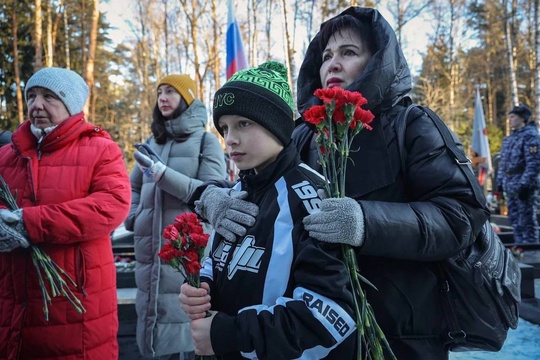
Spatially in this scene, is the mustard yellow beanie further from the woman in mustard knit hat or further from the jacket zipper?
the jacket zipper

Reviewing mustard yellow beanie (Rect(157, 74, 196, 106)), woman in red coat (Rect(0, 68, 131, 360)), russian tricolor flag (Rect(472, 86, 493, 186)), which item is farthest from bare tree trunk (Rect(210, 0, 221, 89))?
woman in red coat (Rect(0, 68, 131, 360))

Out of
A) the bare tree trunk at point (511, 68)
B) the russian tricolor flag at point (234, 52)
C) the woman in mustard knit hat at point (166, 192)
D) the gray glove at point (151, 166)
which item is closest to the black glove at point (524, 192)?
the russian tricolor flag at point (234, 52)

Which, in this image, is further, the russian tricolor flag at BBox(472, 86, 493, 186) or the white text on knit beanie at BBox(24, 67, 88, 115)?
the russian tricolor flag at BBox(472, 86, 493, 186)

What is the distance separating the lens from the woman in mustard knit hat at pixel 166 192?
9.54ft

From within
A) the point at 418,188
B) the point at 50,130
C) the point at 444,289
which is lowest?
the point at 444,289

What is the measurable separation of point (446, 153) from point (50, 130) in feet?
6.47

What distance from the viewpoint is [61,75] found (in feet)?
7.59

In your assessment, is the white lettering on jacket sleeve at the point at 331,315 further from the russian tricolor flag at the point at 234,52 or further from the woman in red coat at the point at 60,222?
the russian tricolor flag at the point at 234,52

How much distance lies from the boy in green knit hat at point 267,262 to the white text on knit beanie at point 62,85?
1.21 metres

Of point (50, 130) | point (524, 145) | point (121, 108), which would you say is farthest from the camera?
point (121, 108)

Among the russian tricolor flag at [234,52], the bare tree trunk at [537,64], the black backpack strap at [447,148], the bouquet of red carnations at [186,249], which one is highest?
the bare tree trunk at [537,64]

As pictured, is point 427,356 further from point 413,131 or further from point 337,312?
point 413,131

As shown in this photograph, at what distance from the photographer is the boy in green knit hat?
3.64ft

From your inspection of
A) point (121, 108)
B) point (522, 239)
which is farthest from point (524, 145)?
point (121, 108)
